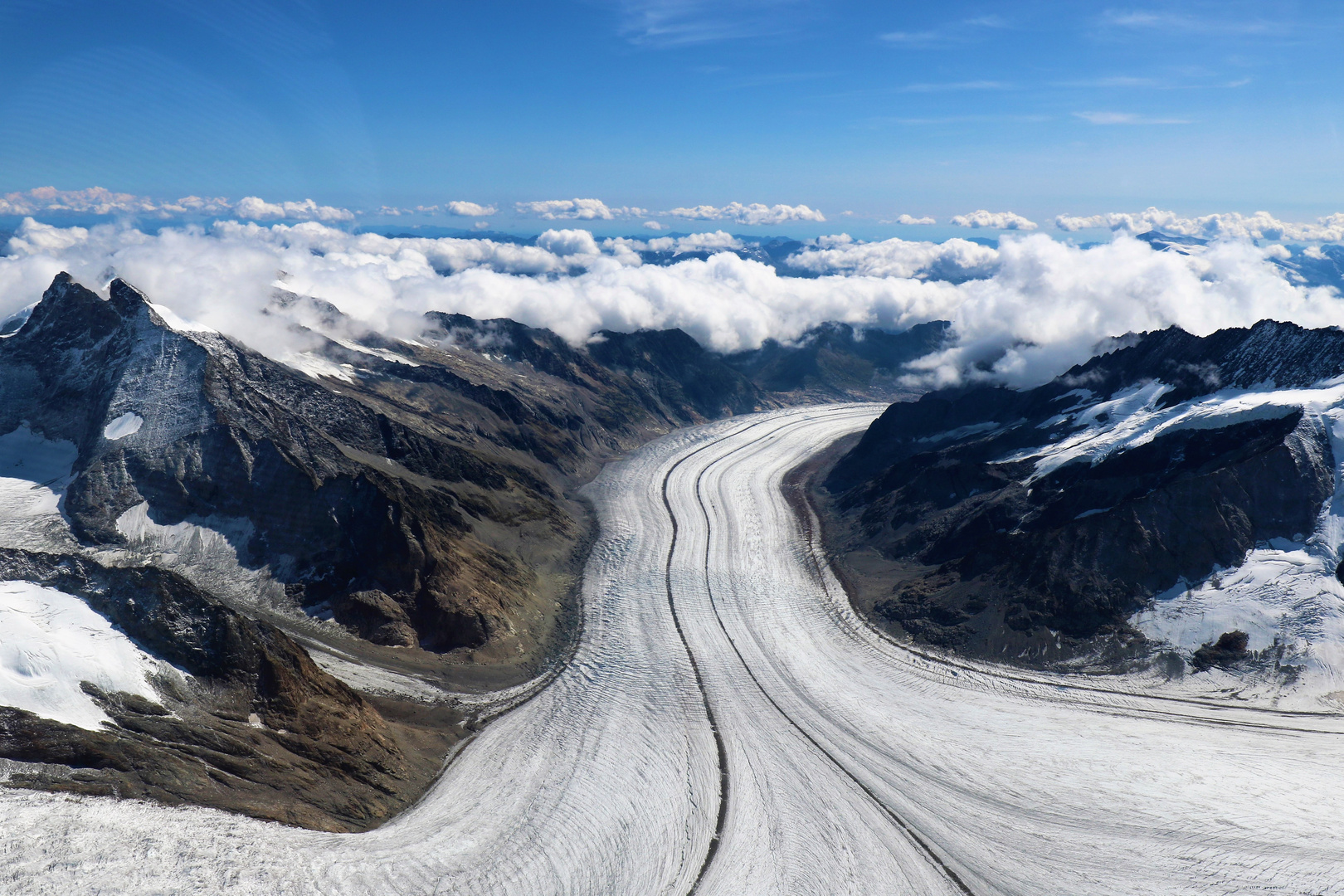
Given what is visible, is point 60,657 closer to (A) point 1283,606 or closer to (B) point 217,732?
(B) point 217,732

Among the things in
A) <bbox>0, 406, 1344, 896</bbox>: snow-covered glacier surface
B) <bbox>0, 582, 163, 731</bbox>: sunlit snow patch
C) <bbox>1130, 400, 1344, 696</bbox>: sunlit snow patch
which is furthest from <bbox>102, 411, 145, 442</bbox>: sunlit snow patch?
<bbox>1130, 400, 1344, 696</bbox>: sunlit snow patch

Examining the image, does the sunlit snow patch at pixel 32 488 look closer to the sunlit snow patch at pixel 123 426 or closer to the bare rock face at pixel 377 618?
the sunlit snow patch at pixel 123 426

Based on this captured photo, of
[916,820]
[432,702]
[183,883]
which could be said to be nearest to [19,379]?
[432,702]

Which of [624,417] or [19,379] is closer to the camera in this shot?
[19,379]

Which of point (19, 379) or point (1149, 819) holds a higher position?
point (19, 379)

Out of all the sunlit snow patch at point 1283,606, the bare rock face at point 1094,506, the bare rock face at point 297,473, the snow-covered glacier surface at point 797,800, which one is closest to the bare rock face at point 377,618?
the bare rock face at point 297,473

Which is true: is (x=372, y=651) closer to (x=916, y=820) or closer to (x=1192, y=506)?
(x=916, y=820)

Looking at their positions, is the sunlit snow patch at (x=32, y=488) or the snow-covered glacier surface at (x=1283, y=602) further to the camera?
the sunlit snow patch at (x=32, y=488)
